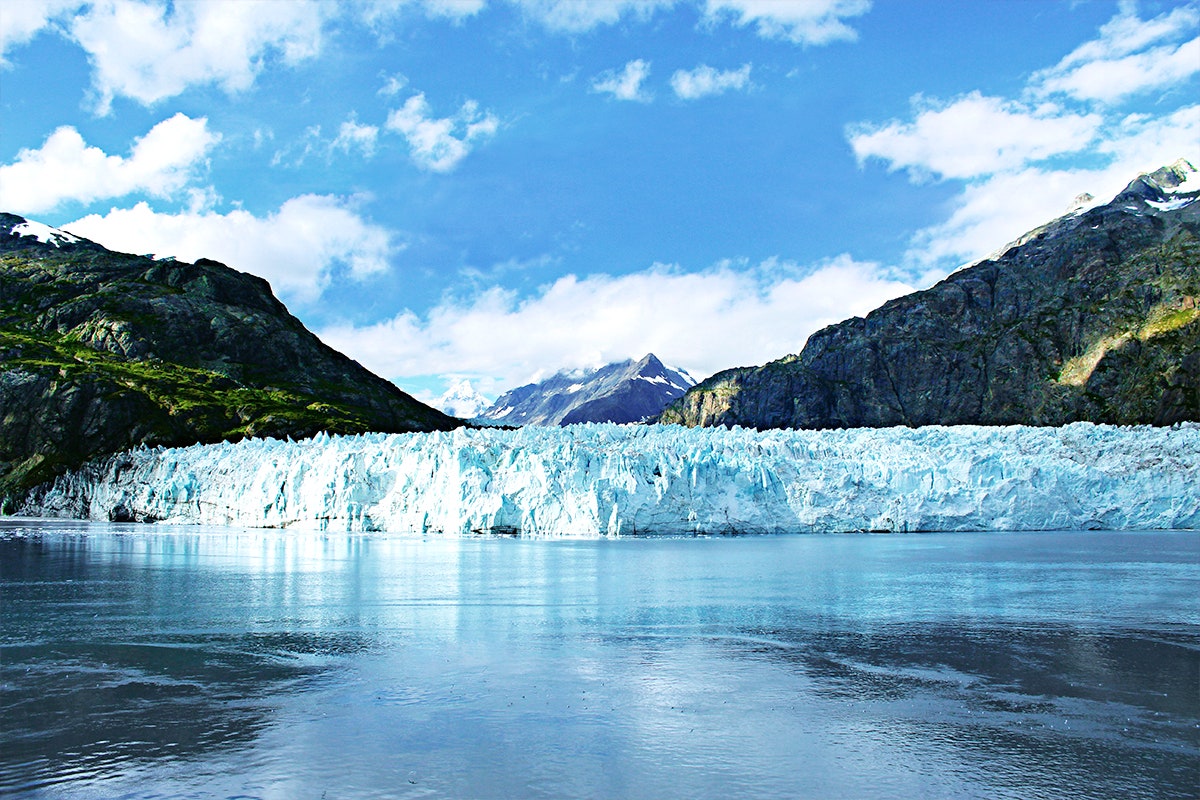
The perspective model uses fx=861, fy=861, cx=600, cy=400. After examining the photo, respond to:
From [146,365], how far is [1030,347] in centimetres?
10797

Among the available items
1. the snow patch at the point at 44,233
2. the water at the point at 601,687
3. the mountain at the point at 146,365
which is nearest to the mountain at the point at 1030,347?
the mountain at the point at 146,365

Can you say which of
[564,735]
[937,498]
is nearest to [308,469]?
[937,498]

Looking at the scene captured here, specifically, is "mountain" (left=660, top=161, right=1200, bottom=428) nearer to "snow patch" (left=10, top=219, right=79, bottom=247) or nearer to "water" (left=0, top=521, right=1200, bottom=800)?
"water" (left=0, top=521, right=1200, bottom=800)

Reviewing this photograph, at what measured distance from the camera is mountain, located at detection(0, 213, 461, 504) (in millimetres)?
67000

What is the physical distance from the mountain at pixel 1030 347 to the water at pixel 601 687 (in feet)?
311

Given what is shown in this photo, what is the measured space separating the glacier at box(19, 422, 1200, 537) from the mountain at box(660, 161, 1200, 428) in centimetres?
6607

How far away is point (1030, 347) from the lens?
115 metres

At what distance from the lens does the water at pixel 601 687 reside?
20.0 feet

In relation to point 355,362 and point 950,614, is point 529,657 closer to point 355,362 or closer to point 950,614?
point 950,614

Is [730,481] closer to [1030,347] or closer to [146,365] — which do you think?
[146,365]

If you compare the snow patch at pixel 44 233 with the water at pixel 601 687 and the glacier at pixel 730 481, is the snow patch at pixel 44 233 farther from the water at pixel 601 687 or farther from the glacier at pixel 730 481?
the water at pixel 601 687

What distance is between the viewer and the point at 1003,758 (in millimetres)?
6457

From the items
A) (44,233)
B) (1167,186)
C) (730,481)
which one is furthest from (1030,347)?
(44,233)

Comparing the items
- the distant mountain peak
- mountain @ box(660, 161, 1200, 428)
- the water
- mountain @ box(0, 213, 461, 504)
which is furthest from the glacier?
the distant mountain peak
